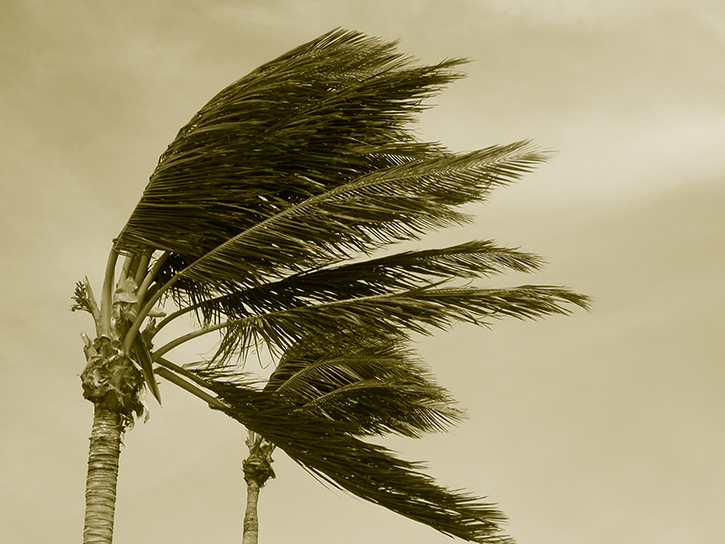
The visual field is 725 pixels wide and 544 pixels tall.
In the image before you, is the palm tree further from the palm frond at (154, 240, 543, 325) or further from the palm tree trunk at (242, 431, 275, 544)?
the palm tree trunk at (242, 431, 275, 544)

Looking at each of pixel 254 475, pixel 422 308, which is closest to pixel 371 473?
pixel 422 308

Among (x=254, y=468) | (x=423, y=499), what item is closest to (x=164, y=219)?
(x=423, y=499)

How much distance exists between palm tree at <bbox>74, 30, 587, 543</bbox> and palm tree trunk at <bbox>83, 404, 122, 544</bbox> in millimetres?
18

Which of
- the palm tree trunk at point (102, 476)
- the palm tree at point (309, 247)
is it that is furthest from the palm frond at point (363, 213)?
the palm tree trunk at point (102, 476)

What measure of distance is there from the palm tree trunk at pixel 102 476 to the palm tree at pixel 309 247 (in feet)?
0.06

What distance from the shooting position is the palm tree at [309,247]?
8.12m

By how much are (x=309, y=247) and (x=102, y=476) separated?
2960 mm

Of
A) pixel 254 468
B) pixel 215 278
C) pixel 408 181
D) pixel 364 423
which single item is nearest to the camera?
pixel 408 181

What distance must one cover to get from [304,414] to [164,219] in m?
2.33

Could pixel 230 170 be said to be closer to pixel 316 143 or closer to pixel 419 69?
pixel 316 143

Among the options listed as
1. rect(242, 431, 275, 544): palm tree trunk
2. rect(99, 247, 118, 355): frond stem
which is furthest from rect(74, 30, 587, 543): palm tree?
rect(242, 431, 275, 544): palm tree trunk

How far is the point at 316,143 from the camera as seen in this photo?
8688mm

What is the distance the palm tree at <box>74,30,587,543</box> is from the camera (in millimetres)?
8125

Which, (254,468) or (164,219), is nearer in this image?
(164,219)
